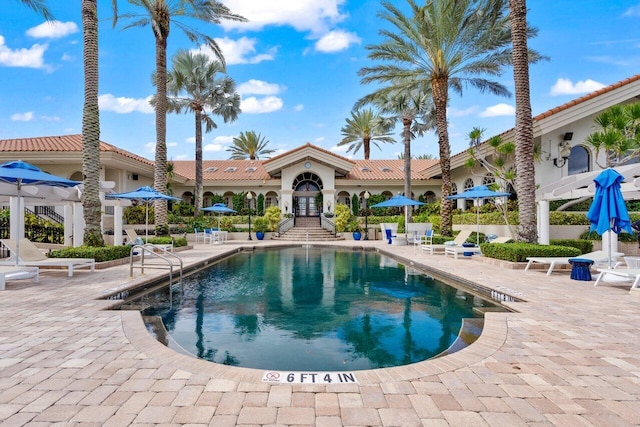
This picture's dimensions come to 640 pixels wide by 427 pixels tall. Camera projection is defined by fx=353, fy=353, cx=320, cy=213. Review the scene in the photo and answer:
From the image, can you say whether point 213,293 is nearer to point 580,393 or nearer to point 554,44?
point 580,393

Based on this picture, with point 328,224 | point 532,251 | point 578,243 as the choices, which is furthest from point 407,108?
A: point 532,251

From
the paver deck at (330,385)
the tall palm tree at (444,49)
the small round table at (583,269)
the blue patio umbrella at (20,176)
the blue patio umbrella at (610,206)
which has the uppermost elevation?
the tall palm tree at (444,49)

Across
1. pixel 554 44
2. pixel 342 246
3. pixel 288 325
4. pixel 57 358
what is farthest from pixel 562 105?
pixel 57 358

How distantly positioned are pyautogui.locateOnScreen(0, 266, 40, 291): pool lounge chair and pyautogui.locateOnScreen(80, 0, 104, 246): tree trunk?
9.83 feet

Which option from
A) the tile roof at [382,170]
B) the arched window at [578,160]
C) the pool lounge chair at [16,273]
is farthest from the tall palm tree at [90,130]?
the tile roof at [382,170]

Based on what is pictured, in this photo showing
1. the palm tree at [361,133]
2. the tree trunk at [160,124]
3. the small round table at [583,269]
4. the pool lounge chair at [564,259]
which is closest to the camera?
the small round table at [583,269]

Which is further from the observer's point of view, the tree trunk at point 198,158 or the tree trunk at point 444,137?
the tree trunk at point 198,158

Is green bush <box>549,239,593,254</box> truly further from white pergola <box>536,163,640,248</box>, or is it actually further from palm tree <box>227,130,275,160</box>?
palm tree <box>227,130,275,160</box>

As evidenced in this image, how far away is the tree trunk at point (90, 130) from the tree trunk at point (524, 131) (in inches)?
567

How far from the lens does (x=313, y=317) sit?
6773 mm

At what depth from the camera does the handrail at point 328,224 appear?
86.5 feet

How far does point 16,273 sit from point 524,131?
15183 mm

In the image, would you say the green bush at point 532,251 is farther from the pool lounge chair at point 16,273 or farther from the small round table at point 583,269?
the pool lounge chair at point 16,273

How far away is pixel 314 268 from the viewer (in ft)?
42.4
